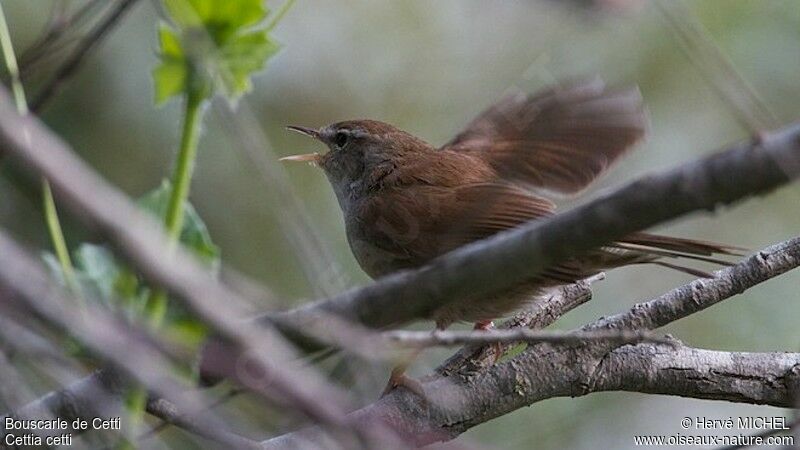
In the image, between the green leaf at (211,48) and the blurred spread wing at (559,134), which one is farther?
the blurred spread wing at (559,134)

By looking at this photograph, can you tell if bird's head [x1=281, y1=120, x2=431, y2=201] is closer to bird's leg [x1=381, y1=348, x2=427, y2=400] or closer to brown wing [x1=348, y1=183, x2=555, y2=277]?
brown wing [x1=348, y1=183, x2=555, y2=277]

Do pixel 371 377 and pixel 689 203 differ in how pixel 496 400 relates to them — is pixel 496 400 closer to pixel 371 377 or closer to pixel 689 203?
pixel 371 377

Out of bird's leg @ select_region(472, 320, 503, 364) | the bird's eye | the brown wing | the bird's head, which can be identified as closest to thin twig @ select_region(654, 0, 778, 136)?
bird's leg @ select_region(472, 320, 503, 364)

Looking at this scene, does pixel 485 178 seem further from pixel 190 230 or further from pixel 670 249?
pixel 190 230

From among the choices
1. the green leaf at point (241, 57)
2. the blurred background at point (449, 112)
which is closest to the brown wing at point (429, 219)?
the blurred background at point (449, 112)

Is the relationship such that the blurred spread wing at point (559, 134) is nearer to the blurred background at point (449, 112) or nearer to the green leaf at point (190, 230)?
the blurred background at point (449, 112)

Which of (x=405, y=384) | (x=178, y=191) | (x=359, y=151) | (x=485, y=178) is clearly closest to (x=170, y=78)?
(x=178, y=191)
